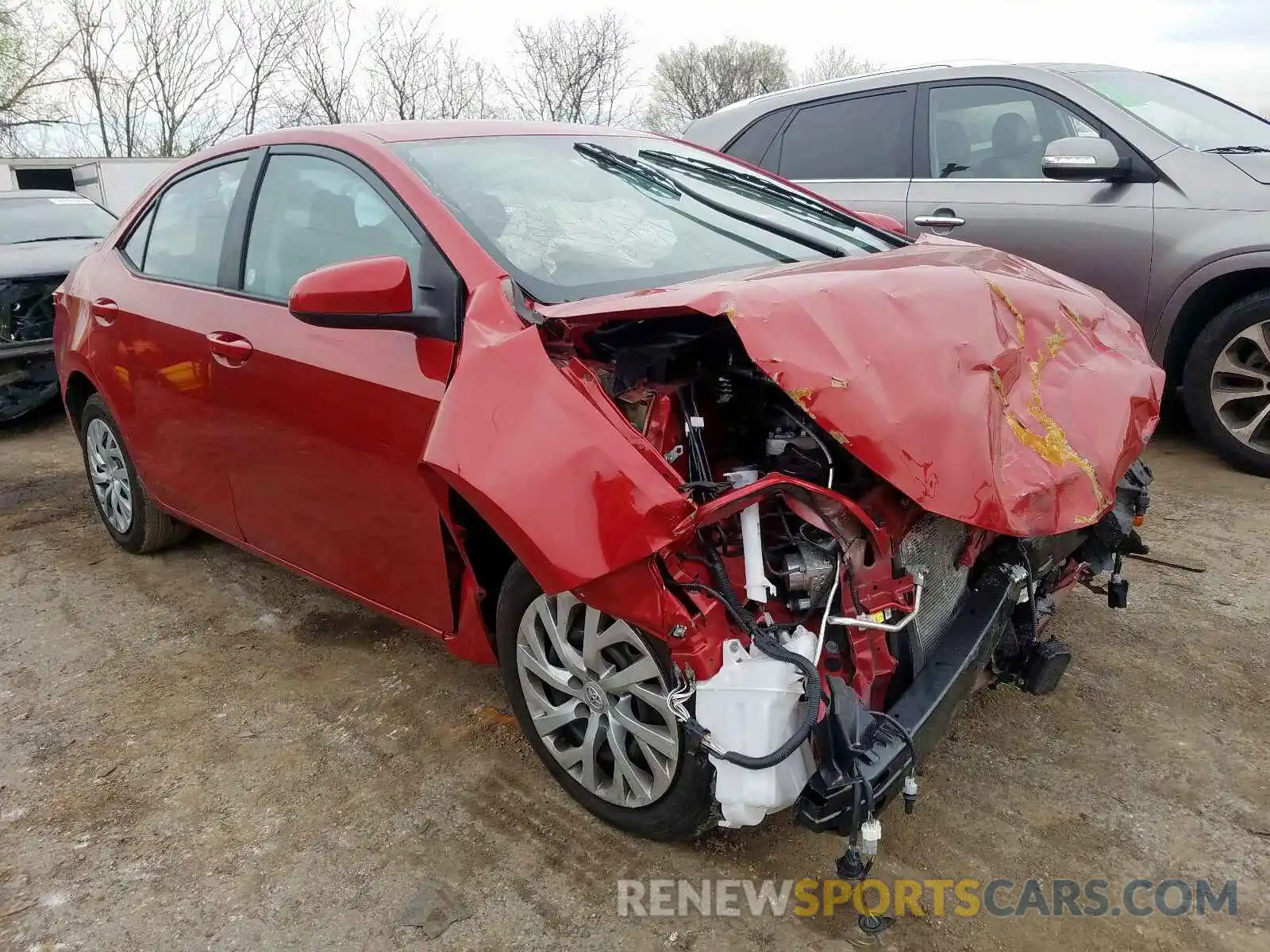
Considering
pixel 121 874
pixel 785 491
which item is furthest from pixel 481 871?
pixel 785 491

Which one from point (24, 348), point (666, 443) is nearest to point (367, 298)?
point (666, 443)

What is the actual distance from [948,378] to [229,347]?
2121 millimetres

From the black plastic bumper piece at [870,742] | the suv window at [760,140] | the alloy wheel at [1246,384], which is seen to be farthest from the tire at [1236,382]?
the black plastic bumper piece at [870,742]

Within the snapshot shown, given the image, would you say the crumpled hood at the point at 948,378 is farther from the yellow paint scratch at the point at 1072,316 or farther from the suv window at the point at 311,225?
the suv window at the point at 311,225

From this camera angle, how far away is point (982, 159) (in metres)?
4.89

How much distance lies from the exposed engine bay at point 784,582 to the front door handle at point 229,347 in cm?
125

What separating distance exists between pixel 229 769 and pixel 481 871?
89 cm

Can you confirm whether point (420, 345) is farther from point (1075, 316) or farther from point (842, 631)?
point (1075, 316)

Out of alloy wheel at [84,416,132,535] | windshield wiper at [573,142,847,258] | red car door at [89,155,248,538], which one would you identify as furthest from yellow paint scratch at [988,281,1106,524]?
alloy wheel at [84,416,132,535]

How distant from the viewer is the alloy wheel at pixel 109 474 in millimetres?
4035

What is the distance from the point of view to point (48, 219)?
7570 millimetres

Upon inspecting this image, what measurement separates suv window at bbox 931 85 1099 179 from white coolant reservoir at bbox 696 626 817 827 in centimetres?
373

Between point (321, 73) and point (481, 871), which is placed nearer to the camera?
point (481, 871)

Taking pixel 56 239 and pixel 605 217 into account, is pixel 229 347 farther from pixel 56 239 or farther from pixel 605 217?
pixel 56 239
